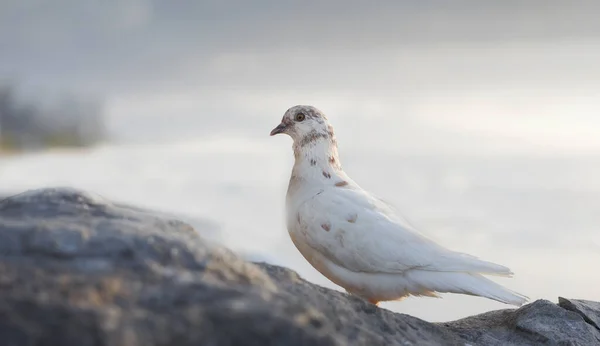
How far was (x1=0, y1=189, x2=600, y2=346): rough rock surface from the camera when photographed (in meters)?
2.32

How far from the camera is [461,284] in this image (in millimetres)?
4805

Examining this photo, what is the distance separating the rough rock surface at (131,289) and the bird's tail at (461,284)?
4.75 feet

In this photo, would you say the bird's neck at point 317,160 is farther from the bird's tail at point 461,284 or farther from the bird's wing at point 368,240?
the bird's tail at point 461,284

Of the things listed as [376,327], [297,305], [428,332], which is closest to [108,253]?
[297,305]

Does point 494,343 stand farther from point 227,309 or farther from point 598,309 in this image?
point 227,309

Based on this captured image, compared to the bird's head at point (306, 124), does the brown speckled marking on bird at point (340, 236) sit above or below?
below

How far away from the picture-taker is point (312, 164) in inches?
222

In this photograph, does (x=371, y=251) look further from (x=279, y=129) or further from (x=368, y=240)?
(x=279, y=129)

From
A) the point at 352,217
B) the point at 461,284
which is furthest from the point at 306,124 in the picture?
the point at 461,284

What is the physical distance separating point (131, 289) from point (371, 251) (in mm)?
2661

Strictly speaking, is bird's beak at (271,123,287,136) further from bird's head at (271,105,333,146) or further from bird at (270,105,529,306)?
bird at (270,105,529,306)

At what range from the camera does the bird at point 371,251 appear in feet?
15.9

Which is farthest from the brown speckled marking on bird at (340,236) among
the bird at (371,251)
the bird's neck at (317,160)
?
the bird's neck at (317,160)

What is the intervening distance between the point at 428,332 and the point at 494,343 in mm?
563
